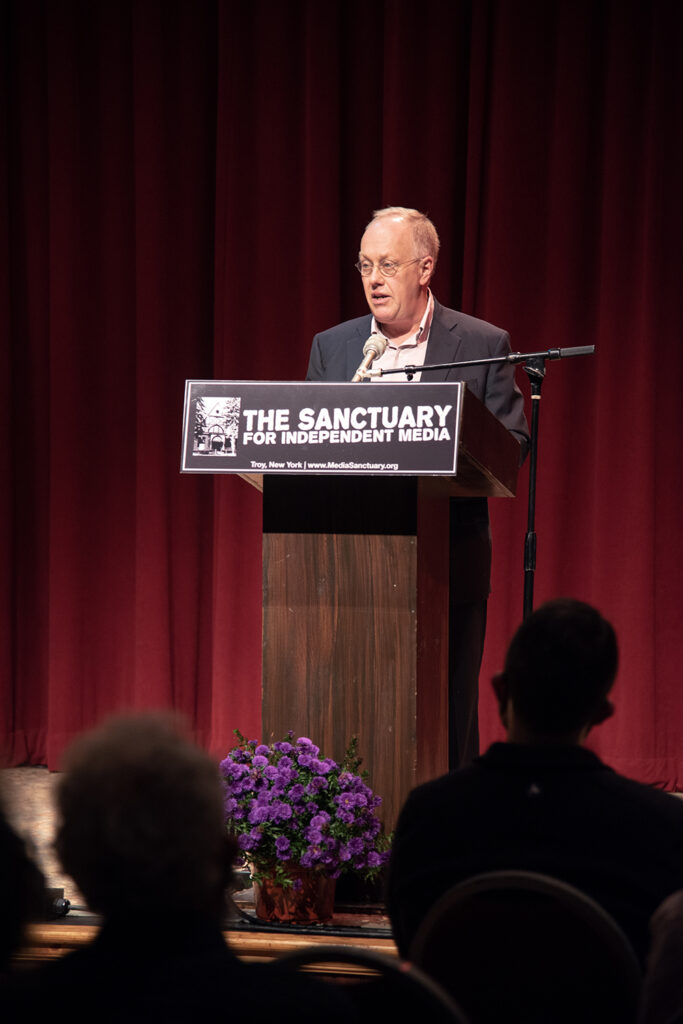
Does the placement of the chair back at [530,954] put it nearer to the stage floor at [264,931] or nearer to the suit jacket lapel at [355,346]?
the stage floor at [264,931]

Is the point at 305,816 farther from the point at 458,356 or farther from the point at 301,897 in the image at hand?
the point at 458,356

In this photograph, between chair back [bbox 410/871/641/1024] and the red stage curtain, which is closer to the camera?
chair back [bbox 410/871/641/1024]

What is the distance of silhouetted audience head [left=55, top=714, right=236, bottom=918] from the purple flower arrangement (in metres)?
1.41

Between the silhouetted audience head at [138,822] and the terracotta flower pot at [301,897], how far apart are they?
4.76 ft

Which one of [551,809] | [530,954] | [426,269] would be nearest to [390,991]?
[530,954]

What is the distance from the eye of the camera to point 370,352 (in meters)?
2.65

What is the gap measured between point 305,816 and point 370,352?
1020 mm

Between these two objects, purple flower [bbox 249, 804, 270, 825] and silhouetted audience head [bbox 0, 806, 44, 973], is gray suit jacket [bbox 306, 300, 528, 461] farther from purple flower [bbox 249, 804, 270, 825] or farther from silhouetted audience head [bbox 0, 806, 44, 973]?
silhouetted audience head [bbox 0, 806, 44, 973]

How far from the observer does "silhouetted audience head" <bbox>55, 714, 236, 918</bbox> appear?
0.98 m

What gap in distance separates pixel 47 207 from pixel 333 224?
1223mm

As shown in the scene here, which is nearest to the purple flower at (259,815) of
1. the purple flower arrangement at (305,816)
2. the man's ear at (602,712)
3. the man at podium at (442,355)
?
the purple flower arrangement at (305,816)

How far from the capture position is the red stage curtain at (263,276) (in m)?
4.36

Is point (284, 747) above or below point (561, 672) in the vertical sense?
below

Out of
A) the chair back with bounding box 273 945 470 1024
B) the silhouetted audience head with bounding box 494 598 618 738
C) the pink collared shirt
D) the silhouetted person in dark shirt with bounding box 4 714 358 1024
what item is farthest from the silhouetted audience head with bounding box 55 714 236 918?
the pink collared shirt
